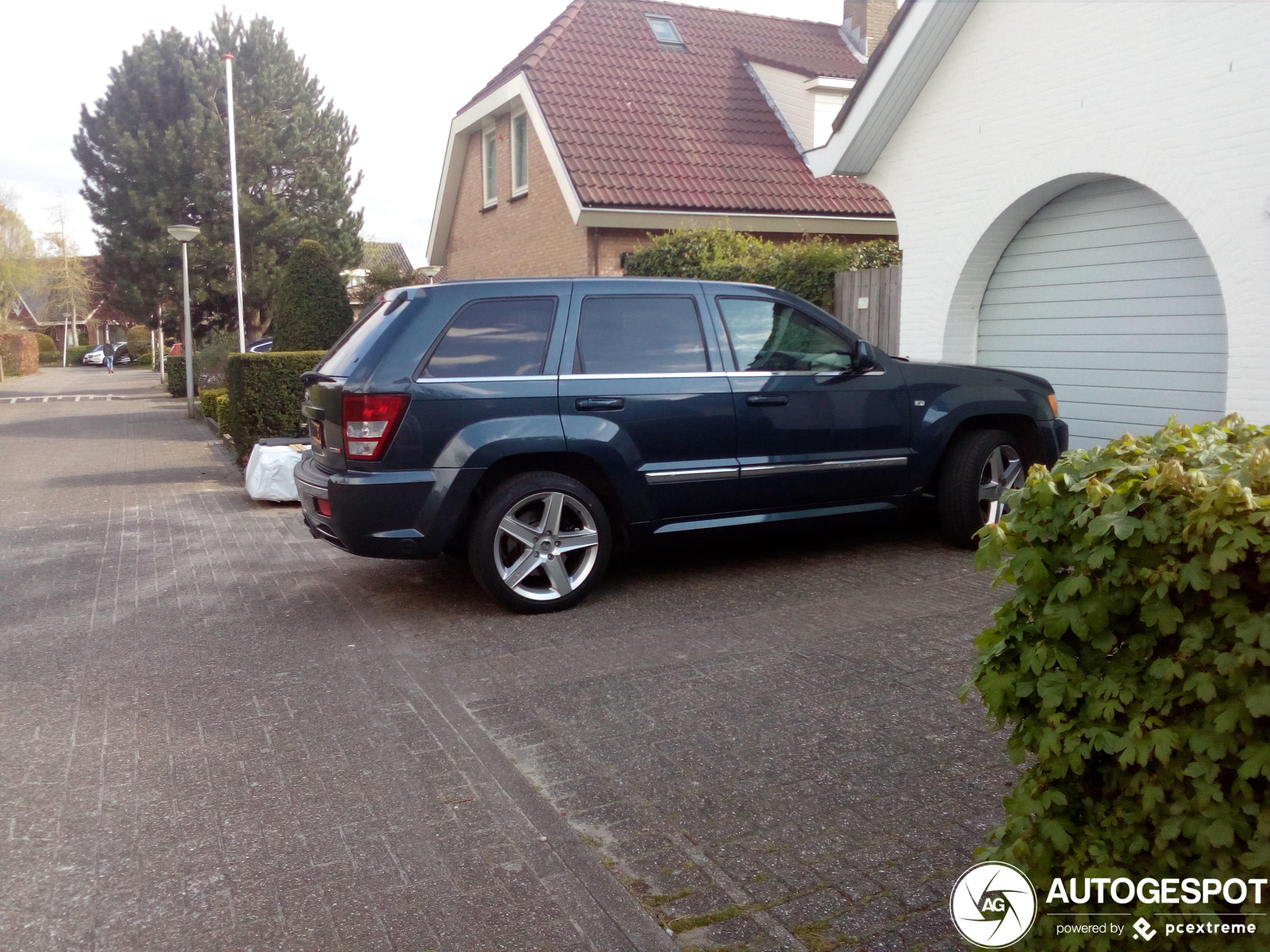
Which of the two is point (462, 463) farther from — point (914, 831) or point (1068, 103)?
point (1068, 103)

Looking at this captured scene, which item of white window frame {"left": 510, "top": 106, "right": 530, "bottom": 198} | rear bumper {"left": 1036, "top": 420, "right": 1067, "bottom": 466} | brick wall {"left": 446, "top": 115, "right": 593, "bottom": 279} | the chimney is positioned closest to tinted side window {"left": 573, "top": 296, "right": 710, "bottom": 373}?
rear bumper {"left": 1036, "top": 420, "right": 1067, "bottom": 466}

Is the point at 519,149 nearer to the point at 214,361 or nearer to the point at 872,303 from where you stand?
the point at 214,361

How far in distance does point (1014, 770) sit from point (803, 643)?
1.64 meters

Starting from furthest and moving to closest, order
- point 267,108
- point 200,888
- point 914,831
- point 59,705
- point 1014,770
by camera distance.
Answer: point 267,108 → point 59,705 → point 1014,770 → point 914,831 → point 200,888

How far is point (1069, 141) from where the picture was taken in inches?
349

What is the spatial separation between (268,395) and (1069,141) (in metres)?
9.44

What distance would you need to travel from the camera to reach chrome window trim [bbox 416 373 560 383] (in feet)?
19.6

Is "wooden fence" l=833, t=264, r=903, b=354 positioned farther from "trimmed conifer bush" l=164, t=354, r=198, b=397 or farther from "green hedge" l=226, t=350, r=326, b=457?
"trimmed conifer bush" l=164, t=354, r=198, b=397

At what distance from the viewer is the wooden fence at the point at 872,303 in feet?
36.5

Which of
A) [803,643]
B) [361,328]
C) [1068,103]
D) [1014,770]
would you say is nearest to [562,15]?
[1068,103]

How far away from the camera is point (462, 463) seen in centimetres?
598

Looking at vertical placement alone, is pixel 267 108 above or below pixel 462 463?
above

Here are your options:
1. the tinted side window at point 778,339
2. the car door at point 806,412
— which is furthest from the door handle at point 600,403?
the tinted side window at point 778,339

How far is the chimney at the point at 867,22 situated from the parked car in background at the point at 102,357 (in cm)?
5451
